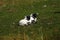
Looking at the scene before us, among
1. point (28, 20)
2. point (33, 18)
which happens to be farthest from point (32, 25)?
point (33, 18)

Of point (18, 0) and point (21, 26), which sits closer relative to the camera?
point (21, 26)

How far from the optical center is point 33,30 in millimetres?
12500

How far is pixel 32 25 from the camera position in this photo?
13.3 m

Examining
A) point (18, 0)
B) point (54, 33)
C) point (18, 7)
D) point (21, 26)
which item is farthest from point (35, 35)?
point (18, 0)

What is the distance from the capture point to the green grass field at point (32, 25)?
37.9 ft

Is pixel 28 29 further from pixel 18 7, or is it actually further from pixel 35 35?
pixel 18 7

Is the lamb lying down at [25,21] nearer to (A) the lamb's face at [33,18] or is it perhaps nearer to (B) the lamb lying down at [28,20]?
(B) the lamb lying down at [28,20]

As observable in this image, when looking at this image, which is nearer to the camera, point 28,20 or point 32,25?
point 32,25

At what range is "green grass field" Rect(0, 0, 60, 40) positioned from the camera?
11555 millimetres

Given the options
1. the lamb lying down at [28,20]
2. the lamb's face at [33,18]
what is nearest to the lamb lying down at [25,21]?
the lamb lying down at [28,20]

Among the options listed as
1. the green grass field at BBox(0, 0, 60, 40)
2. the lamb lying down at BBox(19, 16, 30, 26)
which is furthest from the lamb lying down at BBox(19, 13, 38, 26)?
the green grass field at BBox(0, 0, 60, 40)

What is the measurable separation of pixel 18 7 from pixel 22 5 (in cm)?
39

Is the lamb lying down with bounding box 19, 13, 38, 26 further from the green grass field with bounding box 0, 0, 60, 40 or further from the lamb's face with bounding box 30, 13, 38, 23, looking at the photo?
the green grass field with bounding box 0, 0, 60, 40

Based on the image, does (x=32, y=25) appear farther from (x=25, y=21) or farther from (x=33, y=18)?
(x=33, y=18)
